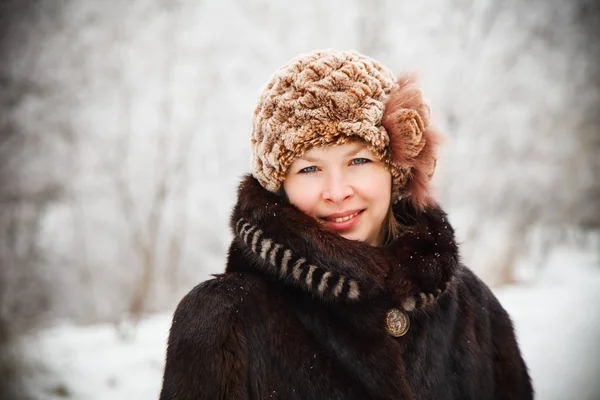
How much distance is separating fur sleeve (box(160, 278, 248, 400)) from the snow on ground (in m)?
3.69

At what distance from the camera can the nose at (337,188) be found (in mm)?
1360

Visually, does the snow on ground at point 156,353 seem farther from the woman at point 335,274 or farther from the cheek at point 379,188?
the cheek at point 379,188

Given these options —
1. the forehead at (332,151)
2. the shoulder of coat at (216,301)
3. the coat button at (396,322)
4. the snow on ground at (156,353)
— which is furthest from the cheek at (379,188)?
the snow on ground at (156,353)

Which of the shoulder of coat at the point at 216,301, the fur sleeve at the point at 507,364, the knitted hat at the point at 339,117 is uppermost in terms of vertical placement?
the knitted hat at the point at 339,117

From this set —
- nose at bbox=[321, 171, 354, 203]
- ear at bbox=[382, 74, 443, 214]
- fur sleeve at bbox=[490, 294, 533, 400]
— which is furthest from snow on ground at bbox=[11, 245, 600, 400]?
nose at bbox=[321, 171, 354, 203]

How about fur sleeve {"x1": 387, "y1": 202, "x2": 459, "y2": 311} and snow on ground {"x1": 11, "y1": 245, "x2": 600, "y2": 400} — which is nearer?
fur sleeve {"x1": 387, "y1": 202, "x2": 459, "y2": 311}

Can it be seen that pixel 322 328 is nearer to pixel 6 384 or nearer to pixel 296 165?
pixel 296 165

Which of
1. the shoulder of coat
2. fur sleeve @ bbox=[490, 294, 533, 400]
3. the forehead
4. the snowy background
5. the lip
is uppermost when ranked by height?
the snowy background

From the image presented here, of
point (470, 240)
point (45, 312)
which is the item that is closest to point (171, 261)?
point (45, 312)

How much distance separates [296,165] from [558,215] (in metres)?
10.3

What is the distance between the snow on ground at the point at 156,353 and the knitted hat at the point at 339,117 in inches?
146

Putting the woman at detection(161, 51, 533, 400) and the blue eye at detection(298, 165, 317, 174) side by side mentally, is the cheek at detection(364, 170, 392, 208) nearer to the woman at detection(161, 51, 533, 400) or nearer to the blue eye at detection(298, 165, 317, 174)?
the woman at detection(161, 51, 533, 400)

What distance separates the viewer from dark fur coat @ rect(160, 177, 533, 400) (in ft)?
3.83

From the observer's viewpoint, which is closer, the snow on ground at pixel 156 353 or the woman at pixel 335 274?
the woman at pixel 335 274
